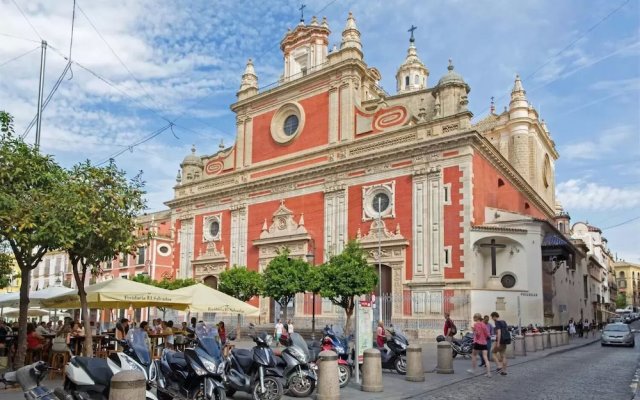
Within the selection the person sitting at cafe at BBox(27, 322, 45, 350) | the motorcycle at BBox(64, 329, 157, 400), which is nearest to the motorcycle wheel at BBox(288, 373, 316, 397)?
the motorcycle at BBox(64, 329, 157, 400)

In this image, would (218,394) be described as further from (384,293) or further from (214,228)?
(214,228)

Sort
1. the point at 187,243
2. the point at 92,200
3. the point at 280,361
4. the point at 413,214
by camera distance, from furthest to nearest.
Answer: the point at 187,243, the point at 413,214, the point at 92,200, the point at 280,361

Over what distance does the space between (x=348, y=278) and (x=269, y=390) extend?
14921 mm

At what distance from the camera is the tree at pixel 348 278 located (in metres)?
24.1

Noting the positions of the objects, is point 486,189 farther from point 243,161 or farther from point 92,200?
point 92,200

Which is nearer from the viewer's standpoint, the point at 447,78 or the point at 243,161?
the point at 447,78

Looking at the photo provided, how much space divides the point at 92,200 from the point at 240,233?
22369 mm

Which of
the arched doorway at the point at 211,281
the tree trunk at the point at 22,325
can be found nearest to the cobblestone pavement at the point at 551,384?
the tree trunk at the point at 22,325

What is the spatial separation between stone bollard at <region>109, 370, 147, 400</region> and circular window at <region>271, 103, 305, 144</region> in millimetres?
27188

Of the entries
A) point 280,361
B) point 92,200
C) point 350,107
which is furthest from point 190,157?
point 280,361

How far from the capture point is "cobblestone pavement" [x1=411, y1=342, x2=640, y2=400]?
34.0ft

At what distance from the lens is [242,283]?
28656 mm

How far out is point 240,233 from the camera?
3388 cm

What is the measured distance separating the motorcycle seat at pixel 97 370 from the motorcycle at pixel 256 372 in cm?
301
